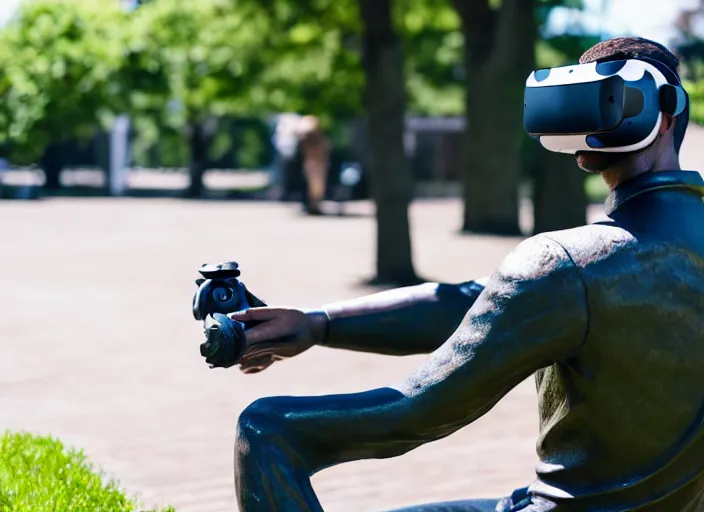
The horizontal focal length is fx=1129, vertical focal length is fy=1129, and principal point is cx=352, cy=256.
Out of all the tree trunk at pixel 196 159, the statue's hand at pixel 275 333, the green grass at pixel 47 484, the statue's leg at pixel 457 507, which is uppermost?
the statue's hand at pixel 275 333

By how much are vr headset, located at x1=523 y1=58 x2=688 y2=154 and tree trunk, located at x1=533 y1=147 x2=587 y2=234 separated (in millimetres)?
15459

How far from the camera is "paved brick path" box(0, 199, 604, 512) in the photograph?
6.18 m

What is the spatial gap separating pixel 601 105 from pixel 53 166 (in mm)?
42014

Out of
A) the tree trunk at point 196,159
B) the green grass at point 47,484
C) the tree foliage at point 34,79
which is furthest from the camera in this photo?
the tree trunk at point 196,159

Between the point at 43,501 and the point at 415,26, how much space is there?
26.0 meters

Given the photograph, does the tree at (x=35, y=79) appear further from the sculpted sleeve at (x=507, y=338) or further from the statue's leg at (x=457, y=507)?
the sculpted sleeve at (x=507, y=338)

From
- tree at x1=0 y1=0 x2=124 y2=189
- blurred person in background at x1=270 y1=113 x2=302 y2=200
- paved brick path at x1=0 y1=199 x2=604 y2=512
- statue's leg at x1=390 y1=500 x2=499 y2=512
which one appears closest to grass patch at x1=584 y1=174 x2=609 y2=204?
blurred person in background at x1=270 y1=113 x2=302 y2=200

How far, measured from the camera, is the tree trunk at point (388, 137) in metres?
13.9

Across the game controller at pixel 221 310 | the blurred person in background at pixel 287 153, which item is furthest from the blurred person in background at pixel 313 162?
the game controller at pixel 221 310

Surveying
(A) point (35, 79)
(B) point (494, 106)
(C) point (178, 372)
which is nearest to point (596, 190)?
(B) point (494, 106)

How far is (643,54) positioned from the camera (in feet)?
6.63

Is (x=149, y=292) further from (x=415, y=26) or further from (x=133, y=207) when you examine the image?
(x=133, y=207)

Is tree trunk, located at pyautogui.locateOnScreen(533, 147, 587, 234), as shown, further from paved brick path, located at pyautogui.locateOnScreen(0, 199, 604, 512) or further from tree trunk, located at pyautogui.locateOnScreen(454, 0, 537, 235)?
tree trunk, located at pyautogui.locateOnScreen(454, 0, 537, 235)

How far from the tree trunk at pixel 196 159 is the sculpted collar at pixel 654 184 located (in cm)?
3787
